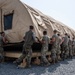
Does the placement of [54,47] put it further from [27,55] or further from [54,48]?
[27,55]

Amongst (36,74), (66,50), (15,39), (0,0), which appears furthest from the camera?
(66,50)

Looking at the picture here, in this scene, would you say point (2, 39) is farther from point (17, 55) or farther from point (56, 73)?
point (56, 73)

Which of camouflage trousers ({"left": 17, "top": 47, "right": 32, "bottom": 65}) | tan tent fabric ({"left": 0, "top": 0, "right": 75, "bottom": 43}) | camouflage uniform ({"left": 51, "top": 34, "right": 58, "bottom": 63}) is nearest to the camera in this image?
camouflage trousers ({"left": 17, "top": 47, "right": 32, "bottom": 65})

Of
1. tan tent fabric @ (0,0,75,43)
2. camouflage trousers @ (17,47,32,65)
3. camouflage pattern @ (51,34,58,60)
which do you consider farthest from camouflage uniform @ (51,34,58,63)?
camouflage trousers @ (17,47,32,65)

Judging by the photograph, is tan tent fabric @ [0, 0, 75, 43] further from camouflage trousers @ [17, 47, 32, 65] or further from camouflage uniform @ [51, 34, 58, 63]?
camouflage trousers @ [17, 47, 32, 65]

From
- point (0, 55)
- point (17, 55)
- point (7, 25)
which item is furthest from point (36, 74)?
point (7, 25)

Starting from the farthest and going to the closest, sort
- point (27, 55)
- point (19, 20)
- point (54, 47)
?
point (54, 47), point (19, 20), point (27, 55)

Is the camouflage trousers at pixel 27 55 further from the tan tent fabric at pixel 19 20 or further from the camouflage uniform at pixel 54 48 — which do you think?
the camouflage uniform at pixel 54 48

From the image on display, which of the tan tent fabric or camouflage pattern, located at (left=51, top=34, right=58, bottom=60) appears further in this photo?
camouflage pattern, located at (left=51, top=34, right=58, bottom=60)

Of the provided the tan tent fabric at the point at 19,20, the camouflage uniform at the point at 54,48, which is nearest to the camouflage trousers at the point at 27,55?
the tan tent fabric at the point at 19,20

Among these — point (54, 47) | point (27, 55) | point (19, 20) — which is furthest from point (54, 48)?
point (19, 20)

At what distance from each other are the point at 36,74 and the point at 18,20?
4400 mm

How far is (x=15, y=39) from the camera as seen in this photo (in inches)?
436

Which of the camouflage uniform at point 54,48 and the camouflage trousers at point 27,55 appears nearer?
the camouflage trousers at point 27,55
